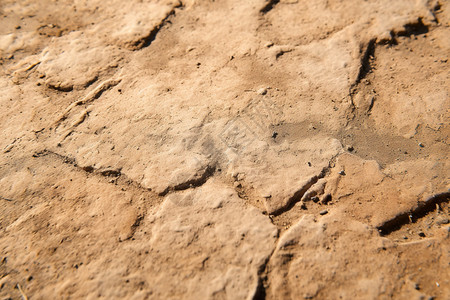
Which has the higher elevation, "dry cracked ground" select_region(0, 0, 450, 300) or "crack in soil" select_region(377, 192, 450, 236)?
"dry cracked ground" select_region(0, 0, 450, 300)

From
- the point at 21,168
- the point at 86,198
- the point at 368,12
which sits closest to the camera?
the point at 86,198

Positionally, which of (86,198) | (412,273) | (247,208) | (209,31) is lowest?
(412,273)

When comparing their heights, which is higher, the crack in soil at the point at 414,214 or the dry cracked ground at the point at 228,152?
the dry cracked ground at the point at 228,152

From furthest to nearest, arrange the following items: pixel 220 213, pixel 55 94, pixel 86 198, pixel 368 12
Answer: pixel 368 12 → pixel 55 94 → pixel 86 198 → pixel 220 213

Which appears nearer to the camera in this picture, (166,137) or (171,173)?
(171,173)

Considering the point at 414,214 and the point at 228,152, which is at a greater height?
the point at 228,152

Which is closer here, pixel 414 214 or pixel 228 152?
pixel 414 214

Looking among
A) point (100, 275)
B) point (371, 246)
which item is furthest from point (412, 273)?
point (100, 275)

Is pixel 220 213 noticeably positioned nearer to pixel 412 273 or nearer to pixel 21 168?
pixel 412 273
